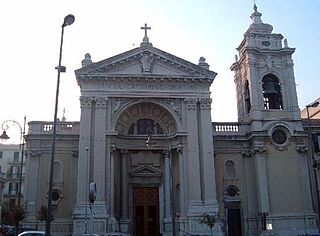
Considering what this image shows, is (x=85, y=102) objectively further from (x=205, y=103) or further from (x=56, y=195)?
(x=205, y=103)

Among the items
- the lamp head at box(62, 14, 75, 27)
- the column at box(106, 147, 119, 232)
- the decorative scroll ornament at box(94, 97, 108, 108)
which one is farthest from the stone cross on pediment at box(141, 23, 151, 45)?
the lamp head at box(62, 14, 75, 27)

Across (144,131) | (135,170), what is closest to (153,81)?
(144,131)

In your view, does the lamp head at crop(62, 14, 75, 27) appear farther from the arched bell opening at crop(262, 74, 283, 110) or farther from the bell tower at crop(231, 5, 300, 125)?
the arched bell opening at crop(262, 74, 283, 110)

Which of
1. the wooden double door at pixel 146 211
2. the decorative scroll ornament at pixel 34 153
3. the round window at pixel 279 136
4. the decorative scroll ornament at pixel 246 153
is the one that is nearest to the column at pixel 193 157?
the wooden double door at pixel 146 211

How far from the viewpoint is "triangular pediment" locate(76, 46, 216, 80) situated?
99.6 feet

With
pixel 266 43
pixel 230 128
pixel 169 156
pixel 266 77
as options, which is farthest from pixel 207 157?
pixel 266 43

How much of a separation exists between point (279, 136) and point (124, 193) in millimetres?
12528

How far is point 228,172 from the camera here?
108ft

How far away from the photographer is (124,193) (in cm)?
3059

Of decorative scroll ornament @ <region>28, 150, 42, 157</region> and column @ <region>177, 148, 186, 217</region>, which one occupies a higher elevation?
decorative scroll ornament @ <region>28, 150, 42, 157</region>

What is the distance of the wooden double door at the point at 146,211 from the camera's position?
31.0 meters

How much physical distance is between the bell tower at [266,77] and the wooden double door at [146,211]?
963cm

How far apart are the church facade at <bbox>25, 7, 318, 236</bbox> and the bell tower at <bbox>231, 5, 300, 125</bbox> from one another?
11cm

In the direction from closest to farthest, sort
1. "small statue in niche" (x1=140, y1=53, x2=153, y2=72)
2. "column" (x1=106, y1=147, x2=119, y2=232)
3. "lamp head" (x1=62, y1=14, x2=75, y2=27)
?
"lamp head" (x1=62, y1=14, x2=75, y2=27) → "column" (x1=106, y1=147, x2=119, y2=232) → "small statue in niche" (x1=140, y1=53, x2=153, y2=72)
